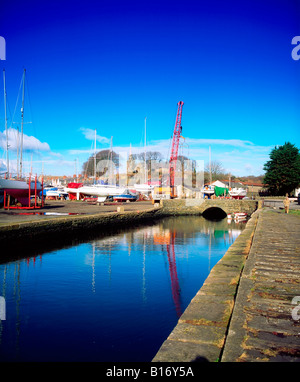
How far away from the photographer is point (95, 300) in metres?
8.83

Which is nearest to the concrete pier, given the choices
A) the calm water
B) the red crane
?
the calm water

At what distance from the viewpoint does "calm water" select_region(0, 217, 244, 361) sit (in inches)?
241

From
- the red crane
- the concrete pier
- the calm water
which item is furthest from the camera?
the red crane

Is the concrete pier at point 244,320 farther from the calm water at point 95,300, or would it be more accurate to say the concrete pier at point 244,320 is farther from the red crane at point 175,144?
the red crane at point 175,144

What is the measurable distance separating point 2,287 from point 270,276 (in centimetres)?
838

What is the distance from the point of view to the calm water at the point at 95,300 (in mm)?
6121

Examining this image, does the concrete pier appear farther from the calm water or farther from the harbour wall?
the calm water

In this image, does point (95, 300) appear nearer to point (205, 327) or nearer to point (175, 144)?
point (205, 327)

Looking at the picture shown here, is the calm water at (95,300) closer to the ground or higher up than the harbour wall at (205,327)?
closer to the ground

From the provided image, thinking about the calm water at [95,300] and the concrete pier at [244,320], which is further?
the calm water at [95,300]

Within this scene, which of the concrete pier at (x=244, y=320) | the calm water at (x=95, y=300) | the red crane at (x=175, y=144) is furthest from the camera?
the red crane at (x=175, y=144)

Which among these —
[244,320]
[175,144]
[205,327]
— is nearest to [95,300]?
[205,327]

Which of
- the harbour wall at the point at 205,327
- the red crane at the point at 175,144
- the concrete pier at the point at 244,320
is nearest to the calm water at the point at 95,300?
the harbour wall at the point at 205,327

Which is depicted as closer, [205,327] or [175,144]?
[205,327]
